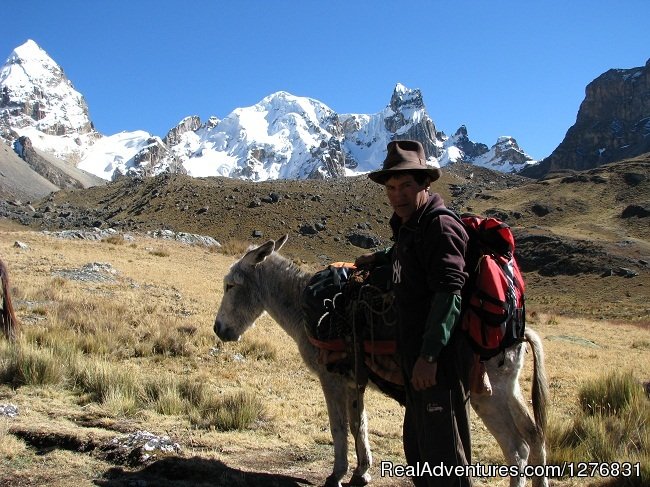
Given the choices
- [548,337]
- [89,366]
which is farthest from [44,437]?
[548,337]

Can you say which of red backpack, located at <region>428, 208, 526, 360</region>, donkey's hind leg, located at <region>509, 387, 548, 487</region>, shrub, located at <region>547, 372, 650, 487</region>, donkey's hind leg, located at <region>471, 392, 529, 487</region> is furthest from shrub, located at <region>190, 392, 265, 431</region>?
red backpack, located at <region>428, 208, 526, 360</region>

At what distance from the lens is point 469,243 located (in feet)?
12.6

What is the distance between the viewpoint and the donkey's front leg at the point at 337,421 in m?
4.93

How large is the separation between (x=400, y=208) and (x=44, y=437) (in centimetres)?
383

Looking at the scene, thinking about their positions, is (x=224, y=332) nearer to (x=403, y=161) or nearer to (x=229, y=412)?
(x=229, y=412)

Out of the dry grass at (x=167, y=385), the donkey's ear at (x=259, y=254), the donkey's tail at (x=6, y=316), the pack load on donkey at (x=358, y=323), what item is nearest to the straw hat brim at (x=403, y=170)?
the pack load on donkey at (x=358, y=323)

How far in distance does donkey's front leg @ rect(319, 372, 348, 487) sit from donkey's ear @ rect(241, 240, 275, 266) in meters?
1.56

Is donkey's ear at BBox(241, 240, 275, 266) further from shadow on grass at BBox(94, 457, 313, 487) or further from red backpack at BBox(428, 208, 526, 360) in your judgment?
red backpack at BBox(428, 208, 526, 360)

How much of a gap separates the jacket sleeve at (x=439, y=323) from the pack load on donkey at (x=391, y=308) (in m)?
0.36

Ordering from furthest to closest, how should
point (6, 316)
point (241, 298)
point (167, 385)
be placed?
point (6, 316), point (167, 385), point (241, 298)

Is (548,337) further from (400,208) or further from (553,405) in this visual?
(400,208)

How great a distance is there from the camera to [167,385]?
22.5ft

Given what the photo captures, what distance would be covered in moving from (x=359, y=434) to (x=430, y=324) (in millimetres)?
2276

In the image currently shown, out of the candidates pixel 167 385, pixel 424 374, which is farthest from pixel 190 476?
pixel 424 374
